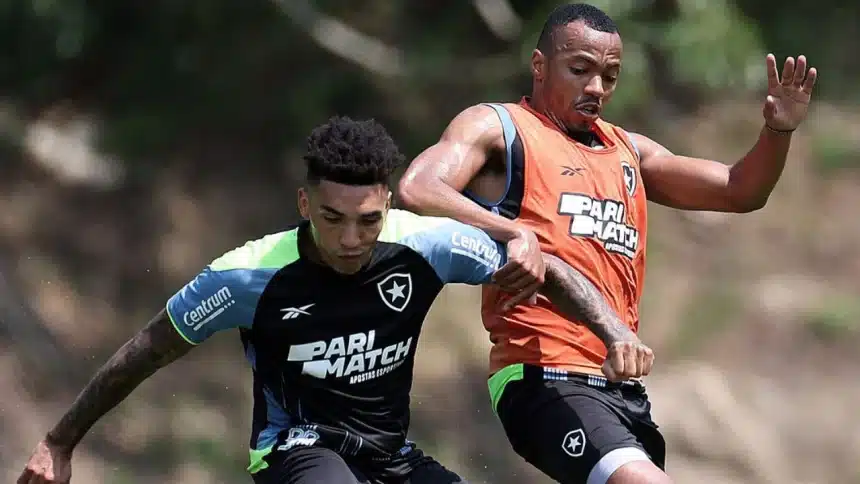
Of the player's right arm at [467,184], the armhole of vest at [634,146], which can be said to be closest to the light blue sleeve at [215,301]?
the player's right arm at [467,184]

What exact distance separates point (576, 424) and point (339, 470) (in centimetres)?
80

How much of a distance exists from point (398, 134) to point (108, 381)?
7829 mm

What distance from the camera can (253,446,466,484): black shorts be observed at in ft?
14.0

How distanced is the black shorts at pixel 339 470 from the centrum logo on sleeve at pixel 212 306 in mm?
461

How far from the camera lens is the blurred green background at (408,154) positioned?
1103 cm

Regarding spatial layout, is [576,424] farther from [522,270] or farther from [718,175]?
[718,175]

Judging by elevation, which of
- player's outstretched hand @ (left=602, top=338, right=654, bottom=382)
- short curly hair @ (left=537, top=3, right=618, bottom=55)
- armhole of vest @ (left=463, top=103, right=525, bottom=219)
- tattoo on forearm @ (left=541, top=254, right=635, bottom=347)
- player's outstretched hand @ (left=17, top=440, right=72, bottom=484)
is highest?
short curly hair @ (left=537, top=3, right=618, bottom=55)

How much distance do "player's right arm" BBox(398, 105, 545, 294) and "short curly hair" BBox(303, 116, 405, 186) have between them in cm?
32

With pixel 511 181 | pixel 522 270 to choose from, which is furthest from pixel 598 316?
pixel 511 181

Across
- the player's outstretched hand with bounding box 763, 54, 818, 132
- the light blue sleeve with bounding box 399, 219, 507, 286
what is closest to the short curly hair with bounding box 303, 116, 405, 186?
the light blue sleeve with bounding box 399, 219, 507, 286

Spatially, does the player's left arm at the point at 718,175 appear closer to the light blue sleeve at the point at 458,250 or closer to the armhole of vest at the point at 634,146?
the armhole of vest at the point at 634,146

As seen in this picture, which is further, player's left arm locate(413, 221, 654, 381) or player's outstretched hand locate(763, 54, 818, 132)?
player's outstretched hand locate(763, 54, 818, 132)

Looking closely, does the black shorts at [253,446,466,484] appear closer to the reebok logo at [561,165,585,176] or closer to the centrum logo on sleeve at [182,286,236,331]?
the centrum logo on sleeve at [182,286,236,331]

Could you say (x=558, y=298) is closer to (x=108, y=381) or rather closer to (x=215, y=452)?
(x=108, y=381)
